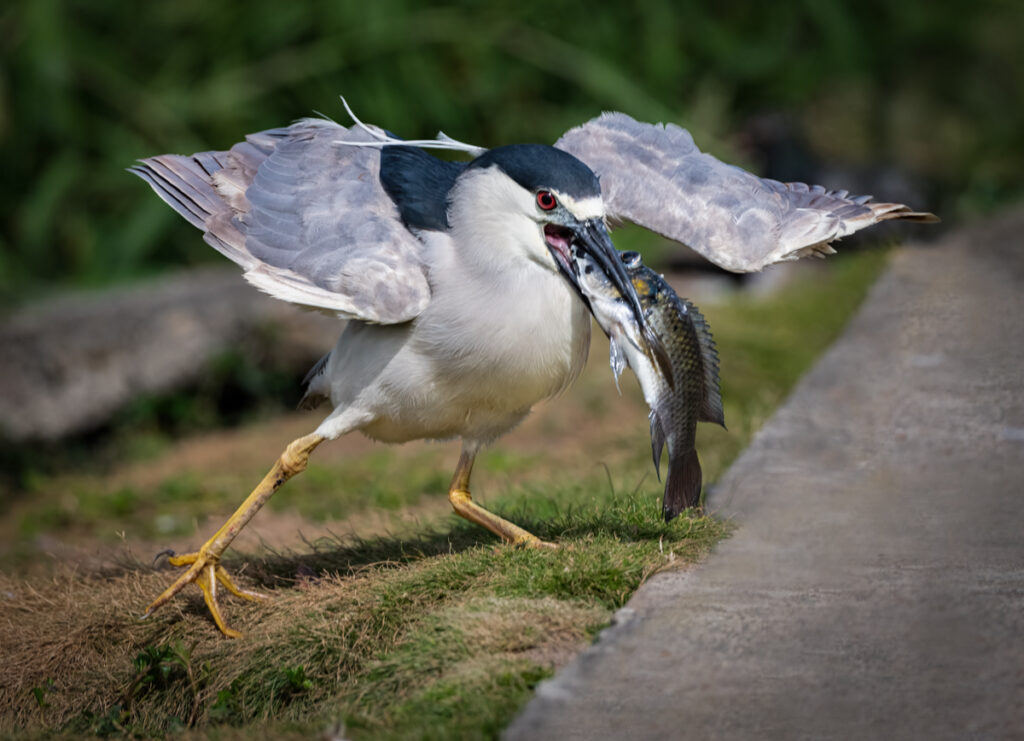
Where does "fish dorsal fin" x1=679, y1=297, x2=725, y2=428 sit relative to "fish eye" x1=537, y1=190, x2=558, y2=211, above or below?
below

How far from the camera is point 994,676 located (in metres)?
2.65

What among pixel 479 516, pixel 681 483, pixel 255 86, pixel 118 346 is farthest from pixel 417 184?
pixel 255 86

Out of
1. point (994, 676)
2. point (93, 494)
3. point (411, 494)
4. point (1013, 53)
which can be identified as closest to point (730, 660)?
point (994, 676)

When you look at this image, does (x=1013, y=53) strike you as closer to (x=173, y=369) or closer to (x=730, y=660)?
(x=173, y=369)

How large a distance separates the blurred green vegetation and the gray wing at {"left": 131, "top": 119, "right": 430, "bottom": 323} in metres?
5.07

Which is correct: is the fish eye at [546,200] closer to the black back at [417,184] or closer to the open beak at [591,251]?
the open beak at [591,251]

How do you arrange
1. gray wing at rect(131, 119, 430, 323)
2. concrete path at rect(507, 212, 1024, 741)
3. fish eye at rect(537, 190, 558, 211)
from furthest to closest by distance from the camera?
gray wing at rect(131, 119, 430, 323)
fish eye at rect(537, 190, 558, 211)
concrete path at rect(507, 212, 1024, 741)

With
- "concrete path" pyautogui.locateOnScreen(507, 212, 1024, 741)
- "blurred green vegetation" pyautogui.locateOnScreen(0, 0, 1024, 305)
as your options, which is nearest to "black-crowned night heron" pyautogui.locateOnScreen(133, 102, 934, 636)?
"concrete path" pyautogui.locateOnScreen(507, 212, 1024, 741)

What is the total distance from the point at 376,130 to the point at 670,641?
2.03 meters

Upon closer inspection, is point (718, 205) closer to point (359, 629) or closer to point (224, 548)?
point (359, 629)

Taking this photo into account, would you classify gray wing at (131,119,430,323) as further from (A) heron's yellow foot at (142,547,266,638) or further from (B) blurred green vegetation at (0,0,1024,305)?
(B) blurred green vegetation at (0,0,1024,305)

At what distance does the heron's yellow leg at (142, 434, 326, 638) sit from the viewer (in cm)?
386

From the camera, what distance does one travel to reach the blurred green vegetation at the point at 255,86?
30.1 ft

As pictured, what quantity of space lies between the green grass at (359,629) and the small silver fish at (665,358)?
25 centimetres
